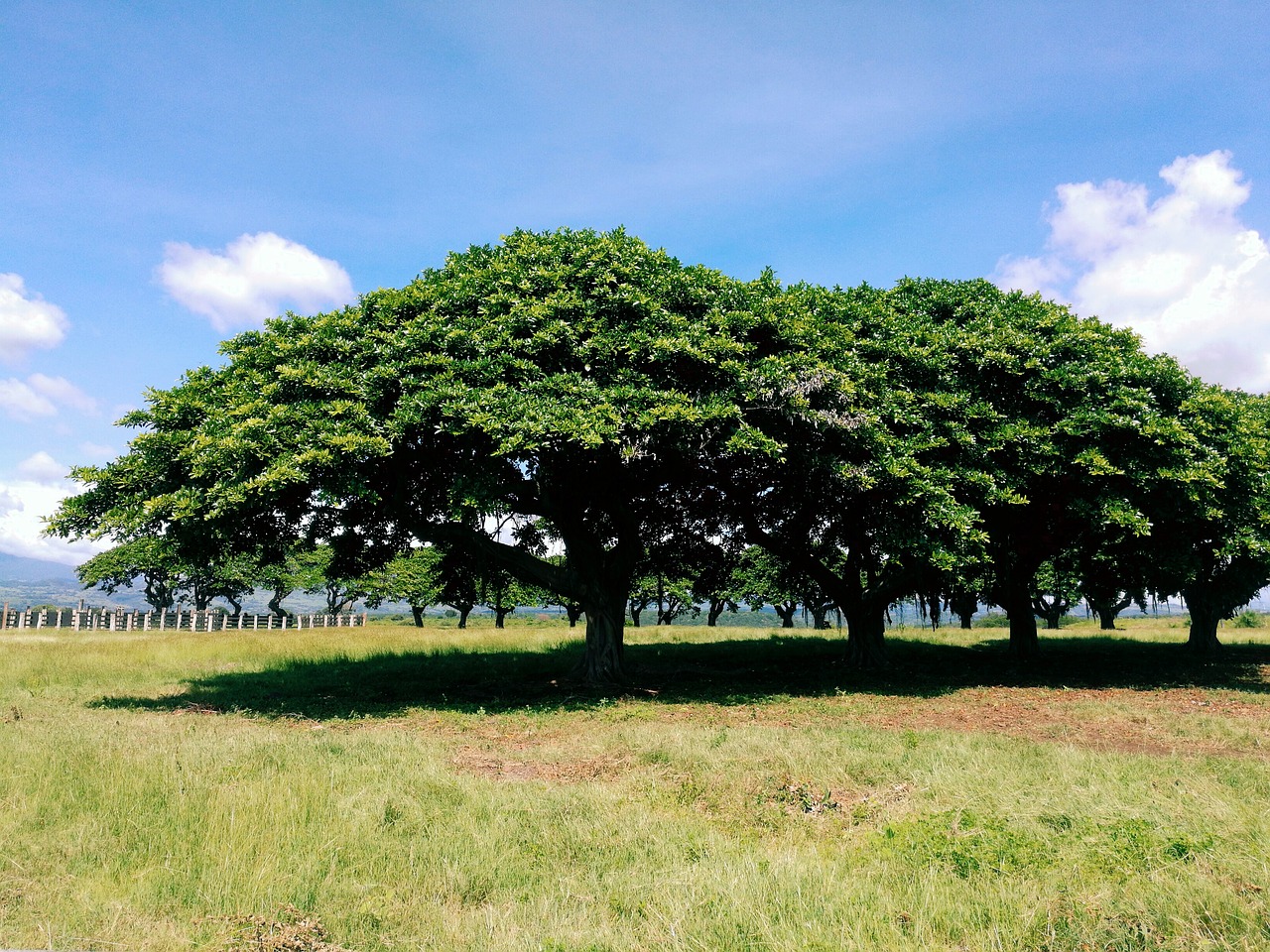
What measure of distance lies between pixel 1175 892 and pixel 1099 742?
8441mm

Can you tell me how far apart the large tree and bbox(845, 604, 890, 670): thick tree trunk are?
9.75 m

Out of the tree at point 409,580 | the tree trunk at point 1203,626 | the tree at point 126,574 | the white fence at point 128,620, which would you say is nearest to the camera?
the tree trunk at point 1203,626

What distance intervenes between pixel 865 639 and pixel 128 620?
6282 centimetres

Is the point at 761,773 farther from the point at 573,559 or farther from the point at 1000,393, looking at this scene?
the point at 1000,393

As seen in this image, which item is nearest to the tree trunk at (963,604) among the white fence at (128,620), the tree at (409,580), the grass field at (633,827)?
the grass field at (633,827)

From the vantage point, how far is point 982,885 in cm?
596

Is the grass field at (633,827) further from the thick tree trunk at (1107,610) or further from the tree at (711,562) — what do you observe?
the thick tree trunk at (1107,610)

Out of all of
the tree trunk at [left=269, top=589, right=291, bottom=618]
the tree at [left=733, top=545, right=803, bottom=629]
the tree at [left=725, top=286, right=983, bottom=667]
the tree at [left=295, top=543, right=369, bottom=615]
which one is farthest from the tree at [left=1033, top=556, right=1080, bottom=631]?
the tree trunk at [left=269, top=589, right=291, bottom=618]

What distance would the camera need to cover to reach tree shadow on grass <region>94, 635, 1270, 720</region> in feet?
59.8

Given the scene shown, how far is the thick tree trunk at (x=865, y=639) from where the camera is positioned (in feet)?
85.8

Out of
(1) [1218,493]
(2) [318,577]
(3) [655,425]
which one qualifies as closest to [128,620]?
(2) [318,577]

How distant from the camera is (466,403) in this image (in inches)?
596

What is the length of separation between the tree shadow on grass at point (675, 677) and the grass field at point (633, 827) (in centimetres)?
150

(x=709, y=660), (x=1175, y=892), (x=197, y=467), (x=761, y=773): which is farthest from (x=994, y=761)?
(x=709, y=660)
